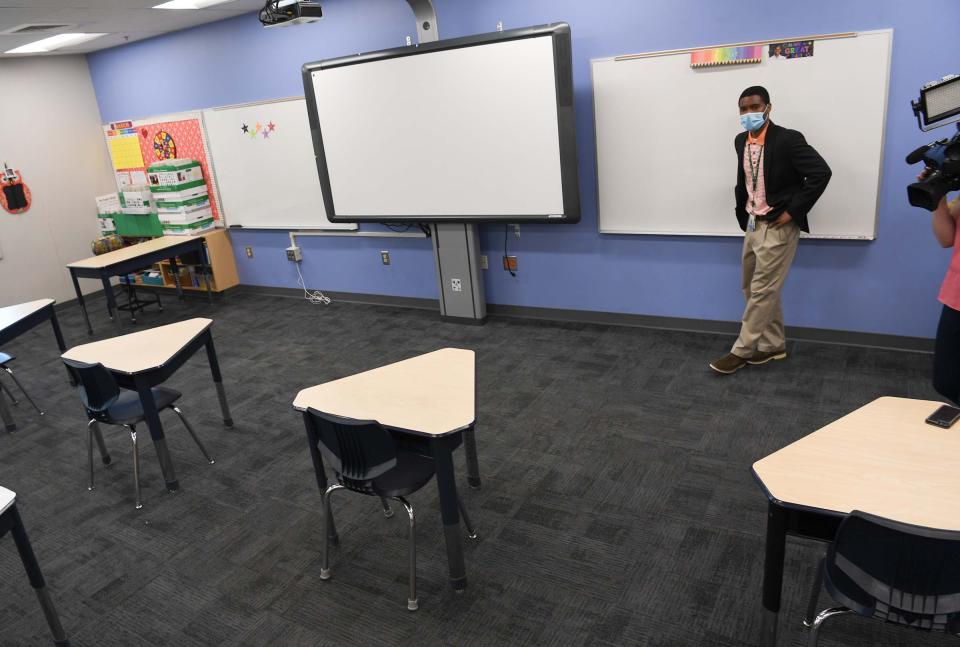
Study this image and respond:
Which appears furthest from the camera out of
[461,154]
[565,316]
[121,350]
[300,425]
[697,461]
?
[565,316]

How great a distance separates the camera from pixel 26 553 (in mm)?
2416

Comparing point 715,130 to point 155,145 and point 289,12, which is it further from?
point 155,145

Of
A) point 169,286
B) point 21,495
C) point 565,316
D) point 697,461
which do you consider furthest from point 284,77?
point 697,461

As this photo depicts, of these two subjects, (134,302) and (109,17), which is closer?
(109,17)

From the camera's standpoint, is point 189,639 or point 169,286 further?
point 169,286

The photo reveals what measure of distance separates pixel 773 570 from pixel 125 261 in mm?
6128

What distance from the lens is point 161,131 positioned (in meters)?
7.22

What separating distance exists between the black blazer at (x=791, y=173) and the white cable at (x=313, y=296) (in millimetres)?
4217

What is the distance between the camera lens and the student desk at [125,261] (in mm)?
6219

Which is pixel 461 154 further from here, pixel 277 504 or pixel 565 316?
pixel 277 504

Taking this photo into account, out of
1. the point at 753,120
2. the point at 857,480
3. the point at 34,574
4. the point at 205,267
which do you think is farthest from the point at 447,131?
the point at 857,480

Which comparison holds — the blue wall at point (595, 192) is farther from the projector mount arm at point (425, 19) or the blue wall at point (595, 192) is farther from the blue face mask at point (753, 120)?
the blue face mask at point (753, 120)

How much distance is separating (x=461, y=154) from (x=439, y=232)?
0.72 m

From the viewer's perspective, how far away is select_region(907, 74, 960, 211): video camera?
2552 mm
